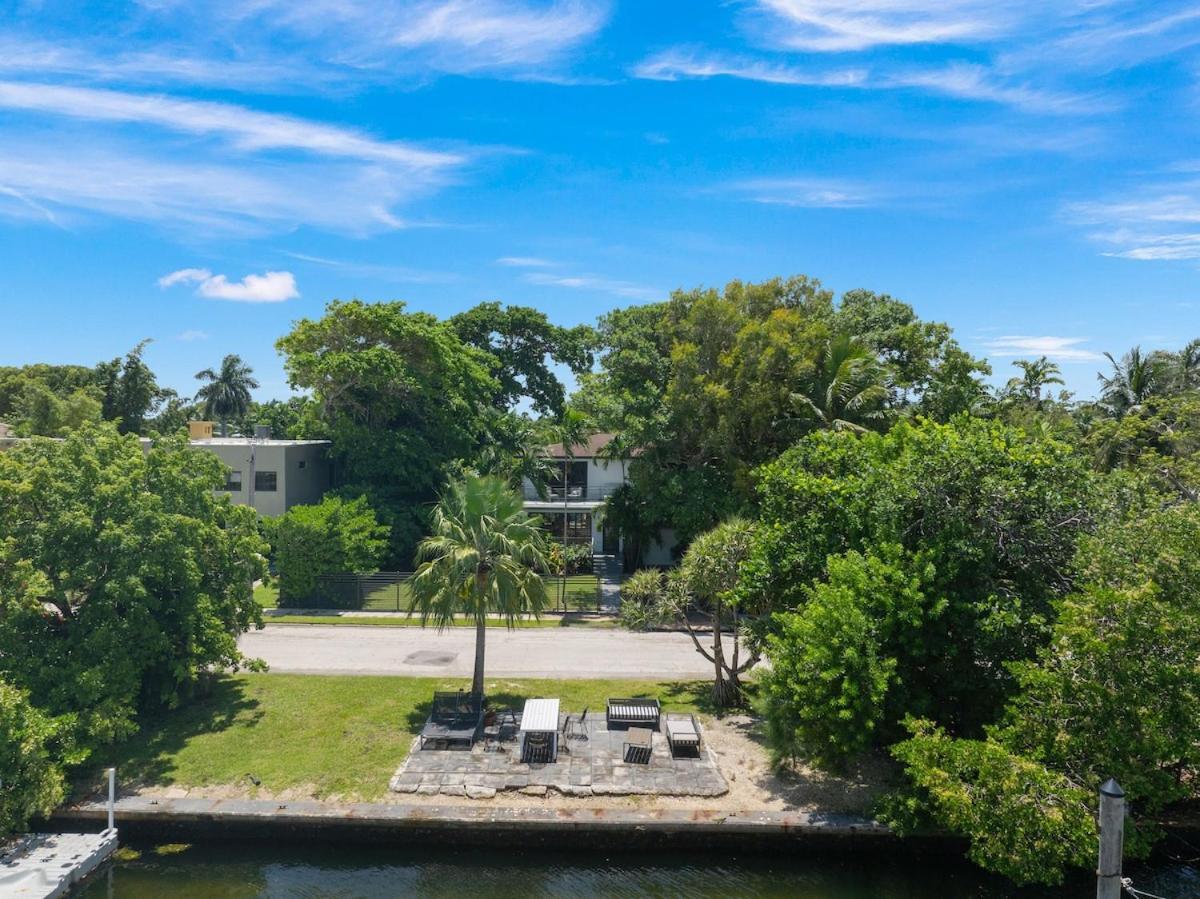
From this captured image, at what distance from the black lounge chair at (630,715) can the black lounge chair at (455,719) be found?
2831mm

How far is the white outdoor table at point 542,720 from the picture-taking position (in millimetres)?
14797

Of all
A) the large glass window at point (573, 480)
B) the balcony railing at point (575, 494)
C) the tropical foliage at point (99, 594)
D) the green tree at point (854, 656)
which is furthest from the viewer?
the large glass window at point (573, 480)

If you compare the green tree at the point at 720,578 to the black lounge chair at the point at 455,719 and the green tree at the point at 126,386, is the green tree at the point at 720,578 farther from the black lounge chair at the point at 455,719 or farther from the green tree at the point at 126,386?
the green tree at the point at 126,386

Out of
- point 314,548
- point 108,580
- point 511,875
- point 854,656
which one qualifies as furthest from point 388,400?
point 854,656

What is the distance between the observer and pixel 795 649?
1307cm

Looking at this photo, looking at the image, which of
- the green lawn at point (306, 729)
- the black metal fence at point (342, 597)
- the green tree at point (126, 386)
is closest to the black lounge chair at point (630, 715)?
the green lawn at point (306, 729)

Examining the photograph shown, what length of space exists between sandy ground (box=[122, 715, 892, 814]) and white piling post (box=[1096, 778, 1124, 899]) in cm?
773

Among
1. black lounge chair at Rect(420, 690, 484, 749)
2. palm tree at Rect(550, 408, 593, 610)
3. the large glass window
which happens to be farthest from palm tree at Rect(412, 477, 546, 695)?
the large glass window

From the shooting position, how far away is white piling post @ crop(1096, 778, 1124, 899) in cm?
600

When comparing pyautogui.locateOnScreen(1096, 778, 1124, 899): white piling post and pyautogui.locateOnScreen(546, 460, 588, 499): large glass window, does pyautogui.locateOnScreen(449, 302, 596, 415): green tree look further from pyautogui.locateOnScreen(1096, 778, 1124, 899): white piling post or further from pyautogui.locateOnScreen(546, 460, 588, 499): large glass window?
pyautogui.locateOnScreen(1096, 778, 1124, 899): white piling post

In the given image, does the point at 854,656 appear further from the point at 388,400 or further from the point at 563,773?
the point at 388,400

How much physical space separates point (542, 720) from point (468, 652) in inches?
286

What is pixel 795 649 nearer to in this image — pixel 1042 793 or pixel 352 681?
pixel 1042 793

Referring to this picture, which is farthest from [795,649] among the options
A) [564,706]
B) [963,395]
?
[963,395]
